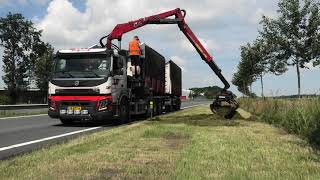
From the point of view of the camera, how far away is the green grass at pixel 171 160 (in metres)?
7.86

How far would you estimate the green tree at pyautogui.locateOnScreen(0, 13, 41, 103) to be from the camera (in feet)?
286

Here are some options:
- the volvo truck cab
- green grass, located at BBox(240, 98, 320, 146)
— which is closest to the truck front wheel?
the volvo truck cab

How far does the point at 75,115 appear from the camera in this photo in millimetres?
19359

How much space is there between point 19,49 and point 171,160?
84806 mm

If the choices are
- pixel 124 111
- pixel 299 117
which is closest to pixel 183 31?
pixel 124 111

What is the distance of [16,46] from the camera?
90.2m

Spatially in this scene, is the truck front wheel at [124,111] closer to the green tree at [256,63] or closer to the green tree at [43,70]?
the green tree at [256,63]

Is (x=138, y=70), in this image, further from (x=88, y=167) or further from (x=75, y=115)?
(x=88, y=167)

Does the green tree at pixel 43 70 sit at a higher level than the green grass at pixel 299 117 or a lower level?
higher

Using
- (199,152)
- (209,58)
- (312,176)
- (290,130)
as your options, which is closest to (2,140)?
(199,152)

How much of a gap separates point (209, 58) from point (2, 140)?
12.0 meters

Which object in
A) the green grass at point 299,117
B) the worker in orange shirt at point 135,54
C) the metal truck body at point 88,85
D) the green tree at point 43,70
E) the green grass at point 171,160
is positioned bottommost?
the green grass at point 171,160

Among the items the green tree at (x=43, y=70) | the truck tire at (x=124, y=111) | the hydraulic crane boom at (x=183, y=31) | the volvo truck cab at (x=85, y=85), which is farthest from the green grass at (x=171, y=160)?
the green tree at (x=43, y=70)

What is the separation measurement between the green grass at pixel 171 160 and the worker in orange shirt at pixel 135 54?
30.4 ft
